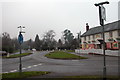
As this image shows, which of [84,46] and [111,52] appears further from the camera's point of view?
[84,46]

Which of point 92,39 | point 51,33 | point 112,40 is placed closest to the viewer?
point 112,40

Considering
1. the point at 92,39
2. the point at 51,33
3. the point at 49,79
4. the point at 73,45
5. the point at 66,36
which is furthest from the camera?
the point at 66,36

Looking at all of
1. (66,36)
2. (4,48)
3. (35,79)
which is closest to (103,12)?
(35,79)

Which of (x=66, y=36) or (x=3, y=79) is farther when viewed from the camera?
(x=66, y=36)

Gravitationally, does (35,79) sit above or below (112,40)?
below

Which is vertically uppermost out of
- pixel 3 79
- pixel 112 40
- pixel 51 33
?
pixel 51 33

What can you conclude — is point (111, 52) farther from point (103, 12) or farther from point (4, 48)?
point (4, 48)

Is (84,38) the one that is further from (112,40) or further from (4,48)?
(4,48)

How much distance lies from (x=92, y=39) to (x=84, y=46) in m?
6.92

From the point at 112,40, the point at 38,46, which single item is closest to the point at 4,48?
the point at 38,46

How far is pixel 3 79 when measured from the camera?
8.08 metres

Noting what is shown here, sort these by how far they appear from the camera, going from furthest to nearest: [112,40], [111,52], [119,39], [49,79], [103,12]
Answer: [112,40] → [119,39] → [111,52] → [49,79] → [103,12]

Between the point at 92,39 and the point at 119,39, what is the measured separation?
42.4 feet

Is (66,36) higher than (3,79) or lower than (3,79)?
higher
